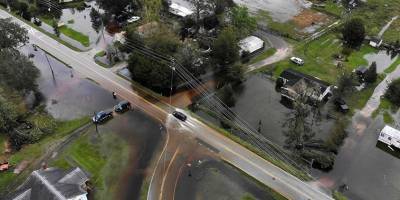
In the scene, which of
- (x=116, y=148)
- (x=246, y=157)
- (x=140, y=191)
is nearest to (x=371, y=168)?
(x=246, y=157)

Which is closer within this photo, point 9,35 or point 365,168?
point 365,168

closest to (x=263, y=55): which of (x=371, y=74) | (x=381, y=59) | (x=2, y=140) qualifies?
(x=371, y=74)

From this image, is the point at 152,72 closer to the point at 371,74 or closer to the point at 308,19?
the point at 371,74

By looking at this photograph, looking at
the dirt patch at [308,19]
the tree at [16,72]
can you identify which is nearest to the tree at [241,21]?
the dirt patch at [308,19]

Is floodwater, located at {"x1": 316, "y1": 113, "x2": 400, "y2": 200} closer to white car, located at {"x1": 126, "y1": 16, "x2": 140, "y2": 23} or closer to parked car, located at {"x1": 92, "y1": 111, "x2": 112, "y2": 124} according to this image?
parked car, located at {"x1": 92, "y1": 111, "x2": 112, "y2": 124}

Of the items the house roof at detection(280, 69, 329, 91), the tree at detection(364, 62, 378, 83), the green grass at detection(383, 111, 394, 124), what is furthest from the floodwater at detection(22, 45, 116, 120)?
the tree at detection(364, 62, 378, 83)

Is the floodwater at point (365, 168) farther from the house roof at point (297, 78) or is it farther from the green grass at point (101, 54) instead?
the green grass at point (101, 54)

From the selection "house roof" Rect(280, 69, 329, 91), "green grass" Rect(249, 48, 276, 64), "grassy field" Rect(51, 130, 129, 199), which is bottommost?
"grassy field" Rect(51, 130, 129, 199)
